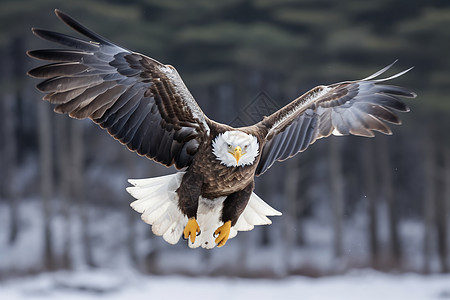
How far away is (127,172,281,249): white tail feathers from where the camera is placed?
11.0ft

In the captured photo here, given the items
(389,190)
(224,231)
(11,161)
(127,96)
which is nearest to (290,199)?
(389,190)

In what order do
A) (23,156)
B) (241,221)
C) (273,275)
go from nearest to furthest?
(241,221) → (273,275) → (23,156)

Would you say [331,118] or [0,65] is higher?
[0,65]

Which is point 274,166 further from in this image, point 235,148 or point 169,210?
point 235,148

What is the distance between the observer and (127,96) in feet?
10.1

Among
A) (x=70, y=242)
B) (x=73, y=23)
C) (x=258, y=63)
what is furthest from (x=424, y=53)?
(x=73, y=23)

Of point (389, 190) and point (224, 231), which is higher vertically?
point (389, 190)

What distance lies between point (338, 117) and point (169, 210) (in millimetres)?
1153

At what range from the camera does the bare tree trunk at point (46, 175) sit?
11016mm

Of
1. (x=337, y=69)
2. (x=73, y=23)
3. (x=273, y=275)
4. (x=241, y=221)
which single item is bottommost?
(x=273, y=275)

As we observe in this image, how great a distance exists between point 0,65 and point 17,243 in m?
3.30

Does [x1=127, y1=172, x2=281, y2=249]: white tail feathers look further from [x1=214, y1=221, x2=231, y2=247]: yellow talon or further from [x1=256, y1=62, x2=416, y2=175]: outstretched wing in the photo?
[x1=256, y1=62, x2=416, y2=175]: outstretched wing

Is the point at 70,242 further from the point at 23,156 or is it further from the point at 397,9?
the point at 397,9

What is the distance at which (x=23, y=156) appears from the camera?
12500 millimetres
